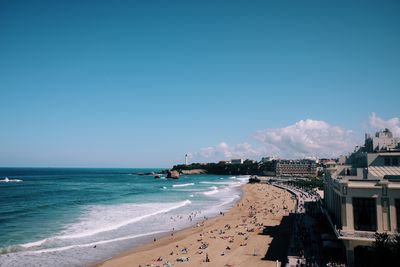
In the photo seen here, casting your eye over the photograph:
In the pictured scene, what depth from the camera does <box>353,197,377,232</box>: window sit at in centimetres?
2380

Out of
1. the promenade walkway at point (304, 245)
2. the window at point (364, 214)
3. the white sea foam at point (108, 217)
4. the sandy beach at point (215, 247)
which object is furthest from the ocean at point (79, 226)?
the window at point (364, 214)

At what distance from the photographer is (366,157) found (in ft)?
97.1

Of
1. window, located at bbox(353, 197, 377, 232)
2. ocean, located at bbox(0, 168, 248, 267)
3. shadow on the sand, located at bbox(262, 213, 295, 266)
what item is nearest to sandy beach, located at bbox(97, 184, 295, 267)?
shadow on the sand, located at bbox(262, 213, 295, 266)

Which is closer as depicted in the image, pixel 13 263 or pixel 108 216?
pixel 13 263

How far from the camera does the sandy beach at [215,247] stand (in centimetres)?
3139

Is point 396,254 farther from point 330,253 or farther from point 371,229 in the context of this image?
point 330,253

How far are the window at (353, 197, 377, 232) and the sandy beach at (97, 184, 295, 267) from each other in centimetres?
853

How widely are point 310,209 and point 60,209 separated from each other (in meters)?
44.0

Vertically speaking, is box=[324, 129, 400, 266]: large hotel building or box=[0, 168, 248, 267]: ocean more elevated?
box=[324, 129, 400, 266]: large hotel building

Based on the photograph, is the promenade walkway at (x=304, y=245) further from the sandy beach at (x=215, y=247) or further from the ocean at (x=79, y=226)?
the ocean at (x=79, y=226)

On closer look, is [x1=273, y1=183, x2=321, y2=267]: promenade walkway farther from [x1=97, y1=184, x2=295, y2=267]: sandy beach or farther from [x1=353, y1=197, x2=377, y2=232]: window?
[x1=353, y1=197, x2=377, y2=232]: window

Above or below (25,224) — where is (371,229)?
above

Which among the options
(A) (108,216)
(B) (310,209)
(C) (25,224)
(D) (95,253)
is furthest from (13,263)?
(B) (310,209)

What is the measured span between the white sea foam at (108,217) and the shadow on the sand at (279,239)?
21.1m
